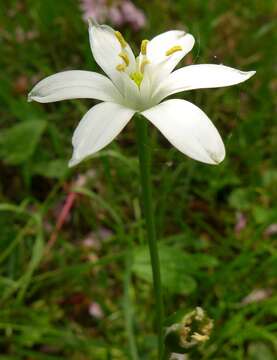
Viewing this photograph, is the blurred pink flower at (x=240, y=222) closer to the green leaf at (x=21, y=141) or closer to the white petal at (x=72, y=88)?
the green leaf at (x=21, y=141)

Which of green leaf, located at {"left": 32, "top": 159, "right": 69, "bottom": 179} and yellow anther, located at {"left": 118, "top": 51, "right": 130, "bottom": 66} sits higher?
yellow anther, located at {"left": 118, "top": 51, "right": 130, "bottom": 66}

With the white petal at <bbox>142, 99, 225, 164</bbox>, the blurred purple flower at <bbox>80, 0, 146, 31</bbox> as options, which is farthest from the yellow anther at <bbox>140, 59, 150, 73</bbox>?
the blurred purple flower at <bbox>80, 0, 146, 31</bbox>

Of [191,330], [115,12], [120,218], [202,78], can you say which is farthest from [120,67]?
[115,12]

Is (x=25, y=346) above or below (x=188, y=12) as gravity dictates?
below

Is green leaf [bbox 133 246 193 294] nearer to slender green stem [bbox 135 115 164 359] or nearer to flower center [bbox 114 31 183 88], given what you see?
slender green stem [bbox 135 115 164 359]

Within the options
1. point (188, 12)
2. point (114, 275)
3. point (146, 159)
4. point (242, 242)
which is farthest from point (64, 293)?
point (188, 12)

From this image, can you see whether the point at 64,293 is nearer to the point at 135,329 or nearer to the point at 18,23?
the point at 135,329

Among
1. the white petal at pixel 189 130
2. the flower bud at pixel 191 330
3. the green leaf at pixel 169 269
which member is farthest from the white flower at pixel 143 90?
the green leaf at pixel 169 269
